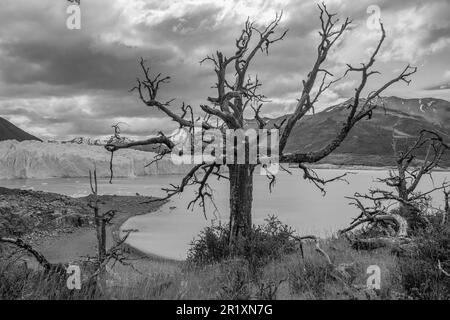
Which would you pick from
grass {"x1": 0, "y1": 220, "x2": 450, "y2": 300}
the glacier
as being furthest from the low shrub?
the glacier

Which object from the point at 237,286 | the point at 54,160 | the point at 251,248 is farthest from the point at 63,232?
the point at 54,160

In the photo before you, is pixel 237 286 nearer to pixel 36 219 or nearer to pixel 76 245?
pixel 76 245

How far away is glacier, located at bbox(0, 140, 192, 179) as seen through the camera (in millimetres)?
72125

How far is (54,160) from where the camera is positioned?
75562mm

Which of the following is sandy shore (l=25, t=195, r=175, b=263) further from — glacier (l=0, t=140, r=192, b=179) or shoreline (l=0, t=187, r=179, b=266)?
glacier (l=0, t=140, r=192, b=179)

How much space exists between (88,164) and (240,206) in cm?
7108

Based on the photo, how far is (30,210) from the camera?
27766 millimetres

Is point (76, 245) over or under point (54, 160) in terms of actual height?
under

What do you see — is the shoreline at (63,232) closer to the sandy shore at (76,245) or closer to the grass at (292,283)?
the sandy shore at (76,245)

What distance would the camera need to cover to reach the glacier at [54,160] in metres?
72.1

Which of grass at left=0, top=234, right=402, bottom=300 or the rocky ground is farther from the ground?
grass at left=0, top=234, right=402, bottom=300

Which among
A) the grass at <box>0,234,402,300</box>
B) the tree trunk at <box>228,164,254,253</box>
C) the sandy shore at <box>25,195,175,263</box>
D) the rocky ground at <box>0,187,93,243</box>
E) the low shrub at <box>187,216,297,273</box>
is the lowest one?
the sandy shore at <box>25,195,175,263</box>
